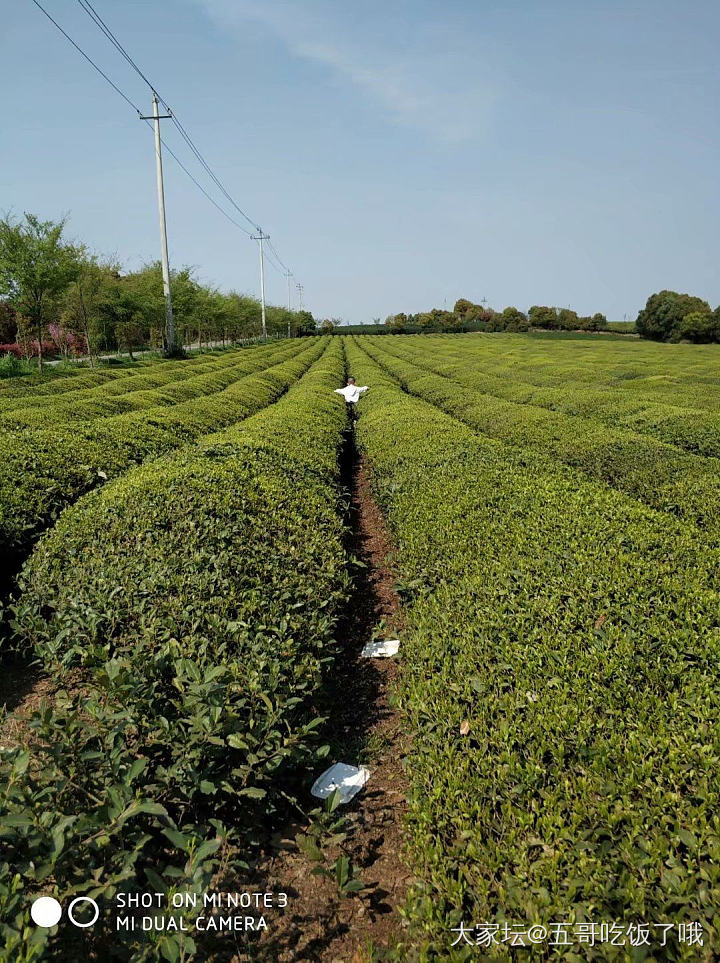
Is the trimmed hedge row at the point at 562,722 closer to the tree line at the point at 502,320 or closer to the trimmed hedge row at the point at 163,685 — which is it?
the trimmed hedge row at the point at 163,685

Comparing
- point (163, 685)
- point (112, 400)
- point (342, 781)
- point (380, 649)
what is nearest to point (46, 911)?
point (163, 685)

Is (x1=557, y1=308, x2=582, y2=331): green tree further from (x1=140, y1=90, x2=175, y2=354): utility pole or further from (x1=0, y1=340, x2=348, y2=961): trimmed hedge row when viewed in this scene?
(x1=0, y1=340, x2=348, y2=961): trimmed hedge row

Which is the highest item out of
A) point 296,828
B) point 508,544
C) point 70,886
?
point 508,544

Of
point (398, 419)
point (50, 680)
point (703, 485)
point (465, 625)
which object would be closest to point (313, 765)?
point (465, 625)

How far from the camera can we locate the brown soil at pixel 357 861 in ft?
7.14

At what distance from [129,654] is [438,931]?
215 centimetres

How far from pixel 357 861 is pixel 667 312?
77.2 metres

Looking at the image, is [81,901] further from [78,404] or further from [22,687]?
[78,404]

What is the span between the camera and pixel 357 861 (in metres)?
2.59

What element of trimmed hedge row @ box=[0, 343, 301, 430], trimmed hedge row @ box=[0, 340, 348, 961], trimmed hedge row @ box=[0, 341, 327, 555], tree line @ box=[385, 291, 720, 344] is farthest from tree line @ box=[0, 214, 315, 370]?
tree line @ box=[385, 291, 720, 344]

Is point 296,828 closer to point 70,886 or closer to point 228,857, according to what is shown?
point 228,857

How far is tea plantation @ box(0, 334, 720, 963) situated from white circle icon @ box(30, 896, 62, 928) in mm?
57

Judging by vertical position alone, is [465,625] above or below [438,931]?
above

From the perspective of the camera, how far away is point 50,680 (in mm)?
3932
